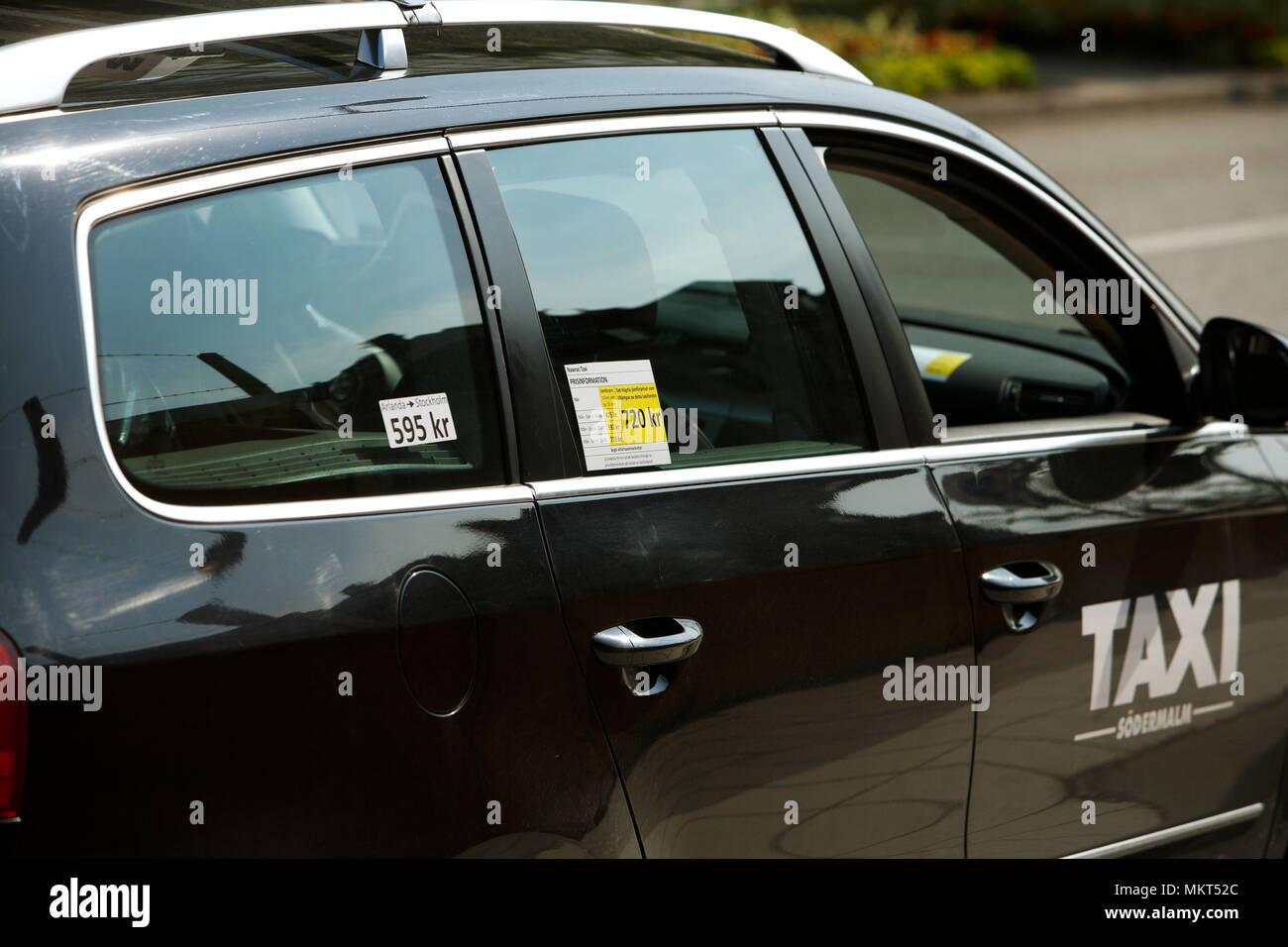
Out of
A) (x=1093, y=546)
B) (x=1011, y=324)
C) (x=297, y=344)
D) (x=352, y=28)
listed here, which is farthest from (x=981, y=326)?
(x=297, y=344)

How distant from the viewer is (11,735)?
1.66m

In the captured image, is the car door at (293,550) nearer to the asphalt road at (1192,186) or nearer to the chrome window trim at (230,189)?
the chrome window trim at (230,189)

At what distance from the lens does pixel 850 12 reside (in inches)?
815

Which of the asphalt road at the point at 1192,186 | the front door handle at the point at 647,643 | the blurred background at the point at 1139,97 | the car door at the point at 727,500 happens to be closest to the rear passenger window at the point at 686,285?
the car door at the point at 727,500

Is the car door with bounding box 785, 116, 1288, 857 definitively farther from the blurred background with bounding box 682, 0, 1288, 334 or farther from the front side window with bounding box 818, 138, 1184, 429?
the blurred background with bounding box 682, 0, 1288, 334

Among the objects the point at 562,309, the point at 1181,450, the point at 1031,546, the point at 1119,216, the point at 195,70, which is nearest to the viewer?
the point at 195,70

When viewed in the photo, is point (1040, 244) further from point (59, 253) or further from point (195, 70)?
point (59, 253)

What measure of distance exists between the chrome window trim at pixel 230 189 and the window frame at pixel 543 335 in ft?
0.26

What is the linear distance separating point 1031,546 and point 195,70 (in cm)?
157

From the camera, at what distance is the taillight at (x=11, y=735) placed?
5.42ft

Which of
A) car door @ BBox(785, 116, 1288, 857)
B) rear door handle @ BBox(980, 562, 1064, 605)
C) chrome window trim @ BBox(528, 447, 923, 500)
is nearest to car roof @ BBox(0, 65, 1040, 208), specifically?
car door @ BBox(785, 116, 1288, 857)

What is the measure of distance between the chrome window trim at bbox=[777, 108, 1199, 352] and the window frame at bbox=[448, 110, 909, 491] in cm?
8
